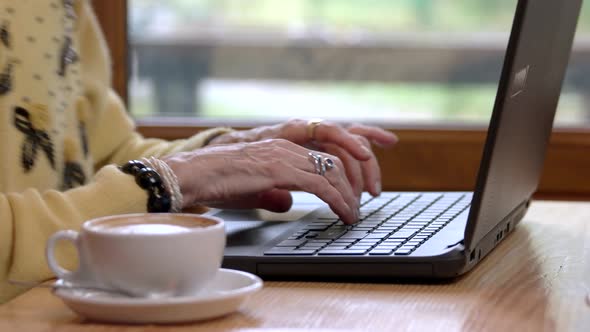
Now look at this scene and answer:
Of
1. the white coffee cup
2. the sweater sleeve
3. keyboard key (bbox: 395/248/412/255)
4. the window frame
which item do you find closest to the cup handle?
the white coffee cup

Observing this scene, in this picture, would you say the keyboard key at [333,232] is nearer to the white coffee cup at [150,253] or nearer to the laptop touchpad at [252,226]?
the laptop touchpad at [252,226]

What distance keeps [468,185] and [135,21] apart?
2.33 ft

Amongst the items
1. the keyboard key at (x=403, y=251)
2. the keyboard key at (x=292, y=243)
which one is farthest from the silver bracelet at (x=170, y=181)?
the keyboard key at (x=403, y=251)

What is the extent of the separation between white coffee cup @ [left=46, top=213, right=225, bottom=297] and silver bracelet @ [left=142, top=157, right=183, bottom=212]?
0.77 feet

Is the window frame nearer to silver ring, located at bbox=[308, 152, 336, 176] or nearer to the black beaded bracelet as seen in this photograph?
silver ring, located at bbox=[308, 152, 336, 176]

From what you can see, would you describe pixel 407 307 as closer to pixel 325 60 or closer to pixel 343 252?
pixel 343 252

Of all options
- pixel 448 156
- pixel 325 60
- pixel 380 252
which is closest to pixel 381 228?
pixel 380 252

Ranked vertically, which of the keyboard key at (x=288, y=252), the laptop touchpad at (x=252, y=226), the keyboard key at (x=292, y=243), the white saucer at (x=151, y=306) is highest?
the white saucer at (x=151, y=306)

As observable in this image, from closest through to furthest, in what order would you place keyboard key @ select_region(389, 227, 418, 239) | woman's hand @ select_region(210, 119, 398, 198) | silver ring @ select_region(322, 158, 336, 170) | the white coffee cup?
the white coffee cup → keyboard key @ select_region(389, 227, 418, 239) → silver ring @ select_region(322, 158, 336, 170) → woman's hand @ select_region(210, 119, 398, 198)

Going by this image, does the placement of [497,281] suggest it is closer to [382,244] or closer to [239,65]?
[382,244]

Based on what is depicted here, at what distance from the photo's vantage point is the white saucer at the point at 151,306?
2.15 feet

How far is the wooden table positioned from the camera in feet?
2.22

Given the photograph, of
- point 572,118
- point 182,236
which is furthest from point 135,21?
point 182,236

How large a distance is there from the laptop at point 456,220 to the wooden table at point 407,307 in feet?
0.06
